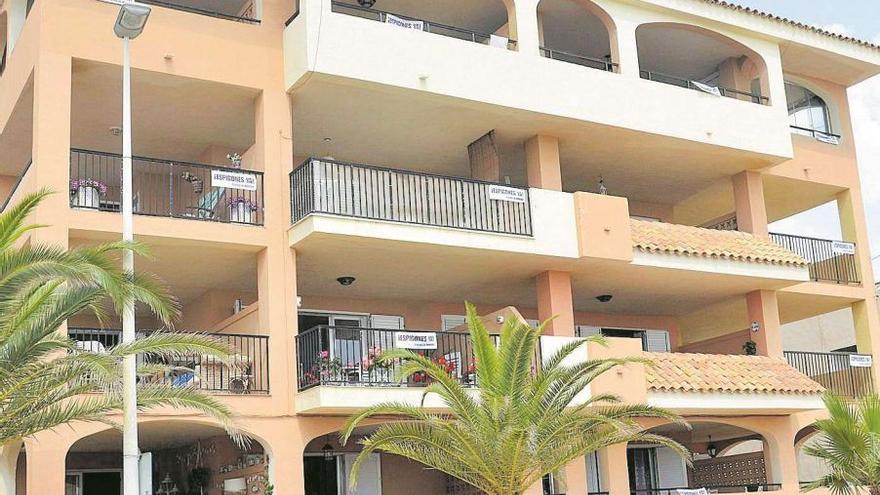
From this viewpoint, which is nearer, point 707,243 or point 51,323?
point 51,323

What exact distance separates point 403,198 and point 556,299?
4247mm

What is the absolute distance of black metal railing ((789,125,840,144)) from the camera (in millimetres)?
29141

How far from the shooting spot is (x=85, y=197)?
63.9 ft

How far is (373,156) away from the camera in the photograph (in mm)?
24625

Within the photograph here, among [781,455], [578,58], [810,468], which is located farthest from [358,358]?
[810,468]

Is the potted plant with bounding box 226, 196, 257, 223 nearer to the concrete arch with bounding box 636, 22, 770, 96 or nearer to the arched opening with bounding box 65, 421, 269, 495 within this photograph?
the arched opening with bounding box 65, 421, 269, 495

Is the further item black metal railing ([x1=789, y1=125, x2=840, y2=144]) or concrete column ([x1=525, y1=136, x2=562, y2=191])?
black metal railing ([x1=789, y1=125, x2=840, y2=144])

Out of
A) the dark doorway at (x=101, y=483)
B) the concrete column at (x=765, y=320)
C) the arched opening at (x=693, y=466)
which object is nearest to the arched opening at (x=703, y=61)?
the concrete column at (x=765, y=320)

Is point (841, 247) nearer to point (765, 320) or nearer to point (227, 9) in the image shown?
point (765, 320)

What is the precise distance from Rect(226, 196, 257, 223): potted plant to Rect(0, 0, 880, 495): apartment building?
5 centimetres

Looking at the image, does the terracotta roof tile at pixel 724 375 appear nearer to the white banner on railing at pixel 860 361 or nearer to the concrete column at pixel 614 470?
the concrete column at pixel 614 470

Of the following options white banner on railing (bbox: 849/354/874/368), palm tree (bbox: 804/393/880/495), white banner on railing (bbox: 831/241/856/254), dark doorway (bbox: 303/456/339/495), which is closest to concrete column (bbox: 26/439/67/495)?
dark doorway (bbox: 303/456/339/495)

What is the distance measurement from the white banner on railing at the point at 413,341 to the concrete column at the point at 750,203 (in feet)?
31.7

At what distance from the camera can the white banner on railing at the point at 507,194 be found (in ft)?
73.0
